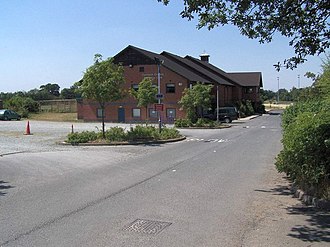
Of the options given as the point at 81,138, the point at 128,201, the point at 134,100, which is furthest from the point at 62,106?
the point at 128,201

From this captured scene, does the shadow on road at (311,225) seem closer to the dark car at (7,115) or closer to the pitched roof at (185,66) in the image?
the pitched roof at (185,66)

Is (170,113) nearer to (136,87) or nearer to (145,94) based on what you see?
(136,87)

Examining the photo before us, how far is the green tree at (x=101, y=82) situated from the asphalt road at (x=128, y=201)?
8.73 m

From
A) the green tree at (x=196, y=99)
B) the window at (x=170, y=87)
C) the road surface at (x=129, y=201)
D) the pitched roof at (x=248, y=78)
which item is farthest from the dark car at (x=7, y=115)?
the pitched roof at (x=248, y=78)

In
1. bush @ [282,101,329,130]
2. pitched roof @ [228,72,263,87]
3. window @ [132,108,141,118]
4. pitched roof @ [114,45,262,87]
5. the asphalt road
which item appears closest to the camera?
the asphalt road

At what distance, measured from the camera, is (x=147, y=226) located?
21.7 ft

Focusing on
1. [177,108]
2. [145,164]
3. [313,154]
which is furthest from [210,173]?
[177,108]

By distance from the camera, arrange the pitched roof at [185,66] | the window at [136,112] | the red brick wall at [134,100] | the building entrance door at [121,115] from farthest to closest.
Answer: the building entrance door at [121,115] → the pitched roof at [185,66] → the window at [136,112] → the red brick wall at [134,100]

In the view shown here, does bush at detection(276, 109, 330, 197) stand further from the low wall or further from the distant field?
the low wall

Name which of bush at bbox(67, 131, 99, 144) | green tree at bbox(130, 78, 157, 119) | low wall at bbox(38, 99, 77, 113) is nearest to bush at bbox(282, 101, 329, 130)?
bush at bbox(67, 131, 99, 144)

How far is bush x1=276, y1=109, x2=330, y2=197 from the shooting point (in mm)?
8055

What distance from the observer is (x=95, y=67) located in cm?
2400

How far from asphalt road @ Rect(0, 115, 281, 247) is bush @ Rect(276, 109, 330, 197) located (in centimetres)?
122

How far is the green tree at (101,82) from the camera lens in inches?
933
